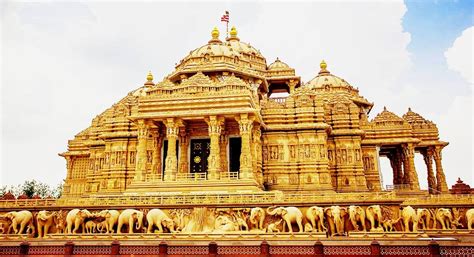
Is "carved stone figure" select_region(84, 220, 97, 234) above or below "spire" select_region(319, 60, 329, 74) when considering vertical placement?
below

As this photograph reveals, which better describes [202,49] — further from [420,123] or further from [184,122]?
[420,123]

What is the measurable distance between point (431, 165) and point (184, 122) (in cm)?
2232

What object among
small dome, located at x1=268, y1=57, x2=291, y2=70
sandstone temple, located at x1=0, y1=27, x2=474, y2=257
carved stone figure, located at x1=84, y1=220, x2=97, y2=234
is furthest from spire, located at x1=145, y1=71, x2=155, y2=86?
carved stone figure, located at x1=84, y1=220, x2=97, y2=234

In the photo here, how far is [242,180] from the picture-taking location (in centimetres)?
2352

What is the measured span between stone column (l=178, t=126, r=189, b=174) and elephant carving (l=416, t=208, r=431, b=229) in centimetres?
1485

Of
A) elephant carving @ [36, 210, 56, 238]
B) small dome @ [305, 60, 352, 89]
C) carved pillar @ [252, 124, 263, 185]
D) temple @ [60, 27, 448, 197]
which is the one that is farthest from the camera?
small dome @ [305, 60, 352, 89]

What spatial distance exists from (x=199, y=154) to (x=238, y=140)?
296 cm

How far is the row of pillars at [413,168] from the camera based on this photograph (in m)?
31.6

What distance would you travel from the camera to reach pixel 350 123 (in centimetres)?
3070

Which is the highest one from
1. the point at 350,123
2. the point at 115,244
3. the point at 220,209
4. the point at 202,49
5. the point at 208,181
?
the point at 202,49

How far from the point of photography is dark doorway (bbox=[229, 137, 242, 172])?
27.7 m

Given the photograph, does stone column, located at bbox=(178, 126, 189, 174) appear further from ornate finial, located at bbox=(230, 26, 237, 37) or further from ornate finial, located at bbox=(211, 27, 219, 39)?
ornate finial, located at bbox=(230, 26, 237, 37)

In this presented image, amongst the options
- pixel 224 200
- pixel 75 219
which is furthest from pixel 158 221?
pixel 75 219

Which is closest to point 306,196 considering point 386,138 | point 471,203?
point 471,203
